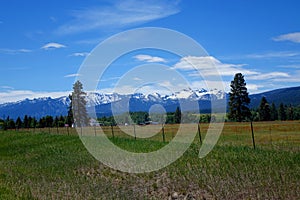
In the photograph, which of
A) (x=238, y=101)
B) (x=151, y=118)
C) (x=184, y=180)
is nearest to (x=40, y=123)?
(x=238, y=101)

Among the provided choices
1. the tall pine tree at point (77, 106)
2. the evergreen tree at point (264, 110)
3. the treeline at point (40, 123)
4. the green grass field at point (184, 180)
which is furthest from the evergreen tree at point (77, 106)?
the treeline at point (40, 123)

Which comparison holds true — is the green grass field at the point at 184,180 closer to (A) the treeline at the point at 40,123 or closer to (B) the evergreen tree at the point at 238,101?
(B) the evergreen tree at the point at 238,101

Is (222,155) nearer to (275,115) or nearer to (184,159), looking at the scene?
(184,159)

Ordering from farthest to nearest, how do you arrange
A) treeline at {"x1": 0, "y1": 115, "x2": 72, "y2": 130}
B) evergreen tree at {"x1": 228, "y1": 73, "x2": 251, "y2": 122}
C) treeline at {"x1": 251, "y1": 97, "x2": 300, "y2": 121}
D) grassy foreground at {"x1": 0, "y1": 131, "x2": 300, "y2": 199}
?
treeline at {"x1": 0, "y1": 115, "x2": 72, "y2": 130}
treeline at {"x1": 251, "y1": 97, "x2": 300, "y2": 121}
evergreen tree at {"x1": 228, "y1": 73, "x2": 251, "y2": 122}
grassy foreground at {"x1": 0, "y1": 131, "x2": 300, "y2": 199}

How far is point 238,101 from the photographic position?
238 ft

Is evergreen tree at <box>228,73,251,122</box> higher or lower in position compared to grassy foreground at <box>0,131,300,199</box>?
higher

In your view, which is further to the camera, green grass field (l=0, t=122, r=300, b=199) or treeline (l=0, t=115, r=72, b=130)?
treeline (l=0, t=115, r=72, b=130)

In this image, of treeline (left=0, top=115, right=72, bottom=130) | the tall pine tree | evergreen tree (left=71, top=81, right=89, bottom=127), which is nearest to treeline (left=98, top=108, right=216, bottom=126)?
the tall pine tree

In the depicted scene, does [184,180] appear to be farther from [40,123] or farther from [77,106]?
[40,123]

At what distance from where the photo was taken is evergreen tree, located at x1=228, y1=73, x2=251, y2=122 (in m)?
72.2

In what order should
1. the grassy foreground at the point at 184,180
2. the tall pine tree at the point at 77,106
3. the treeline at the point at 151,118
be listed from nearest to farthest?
the grassy foreground at the point at 184,180 < the treeline at the point at 151,118 < the tall pine tree at the point at 77,106

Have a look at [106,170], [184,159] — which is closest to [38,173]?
[106,170]

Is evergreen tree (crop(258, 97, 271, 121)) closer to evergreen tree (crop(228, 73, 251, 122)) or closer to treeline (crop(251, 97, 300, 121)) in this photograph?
treeline (crop(251, 97, 300, 121))

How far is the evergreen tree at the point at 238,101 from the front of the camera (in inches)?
2844
